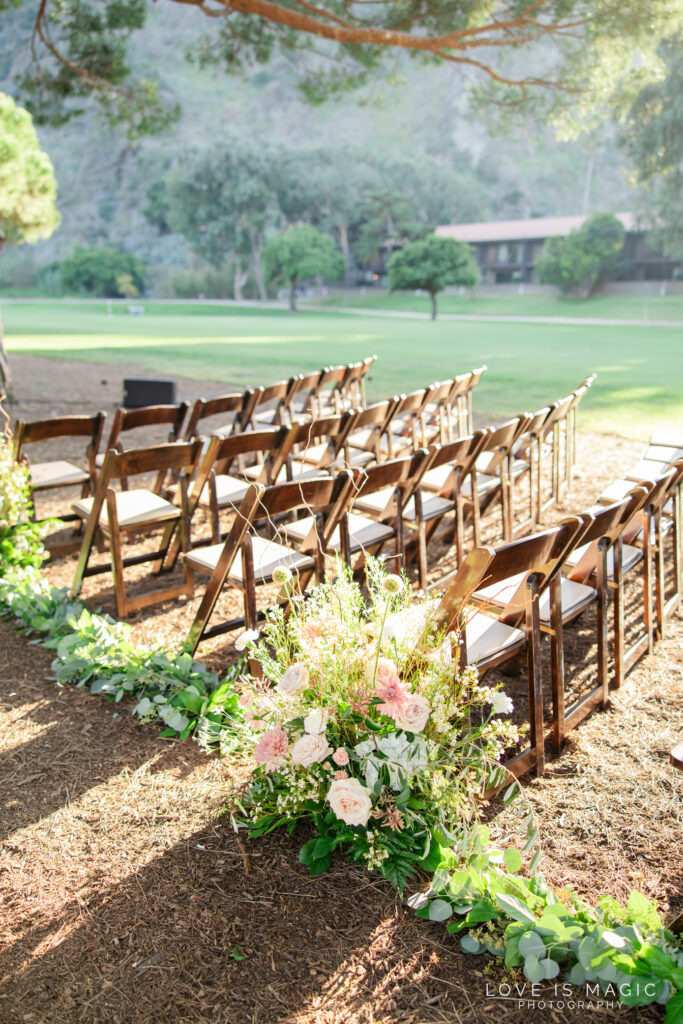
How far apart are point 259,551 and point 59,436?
7.25 feet

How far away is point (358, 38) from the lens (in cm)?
1048

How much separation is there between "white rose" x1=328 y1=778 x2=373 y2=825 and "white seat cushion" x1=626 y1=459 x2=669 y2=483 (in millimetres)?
3690

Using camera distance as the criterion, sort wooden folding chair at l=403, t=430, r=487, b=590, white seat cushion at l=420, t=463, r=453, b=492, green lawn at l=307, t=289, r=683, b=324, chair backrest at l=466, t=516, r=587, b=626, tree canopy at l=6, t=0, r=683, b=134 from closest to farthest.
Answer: chair backrest at l=466, t=516, r=587, b=626, wooden folding chair at l=403, t=430, r=487, b=590, white seat cushion at l=420, t=463, r=453, b=492, tree canopy at l=6, t=0, r=683, b=134, green lawn at l=307, t=289, r=683, b=324

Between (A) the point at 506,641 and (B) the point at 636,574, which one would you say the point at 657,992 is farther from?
(B) the point at 636,574

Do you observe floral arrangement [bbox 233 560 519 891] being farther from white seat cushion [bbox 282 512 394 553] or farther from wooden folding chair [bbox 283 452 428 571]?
white seat cushion [bbox 282 512 394 553]

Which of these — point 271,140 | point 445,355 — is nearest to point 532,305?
point 445,355

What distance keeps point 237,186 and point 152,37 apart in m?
93.7

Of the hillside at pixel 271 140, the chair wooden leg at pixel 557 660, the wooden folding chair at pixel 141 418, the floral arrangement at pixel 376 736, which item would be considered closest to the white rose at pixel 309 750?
the floral arrangement at pixel 376 736

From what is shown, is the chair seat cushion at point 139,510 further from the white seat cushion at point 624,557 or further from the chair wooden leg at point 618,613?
the chair wooden leg at point 618,613

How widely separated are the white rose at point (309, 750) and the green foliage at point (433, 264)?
45251 millimetres

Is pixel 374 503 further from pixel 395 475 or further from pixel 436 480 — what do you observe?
pixel 395 475

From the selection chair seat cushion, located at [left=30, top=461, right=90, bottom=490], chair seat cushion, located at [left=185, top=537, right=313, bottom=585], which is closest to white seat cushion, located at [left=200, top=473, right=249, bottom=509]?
chair seat cushion, located at [left=185, top=537, right=313, bottom=585]

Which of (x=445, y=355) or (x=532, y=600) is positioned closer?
(x=532, y=600)

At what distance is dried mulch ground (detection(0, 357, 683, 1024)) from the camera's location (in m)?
2.12
